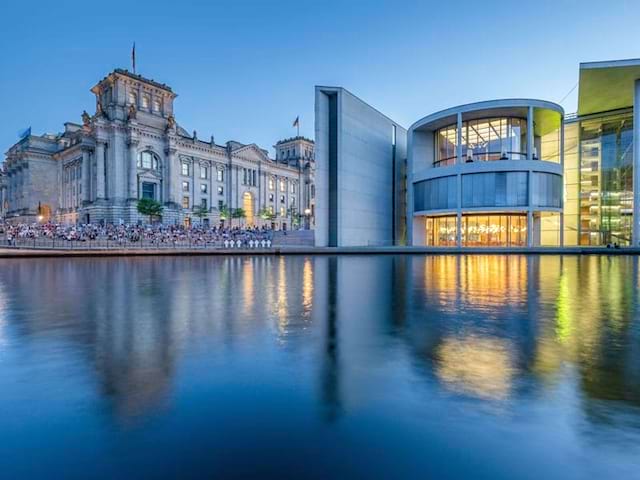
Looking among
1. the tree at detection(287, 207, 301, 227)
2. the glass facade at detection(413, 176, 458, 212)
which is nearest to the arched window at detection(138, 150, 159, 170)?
the tree at detection(287, 207, 301, 227)

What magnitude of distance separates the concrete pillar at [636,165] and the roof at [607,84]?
157cm

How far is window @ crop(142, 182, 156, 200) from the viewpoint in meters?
69.1

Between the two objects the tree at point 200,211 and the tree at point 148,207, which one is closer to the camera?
the tree at point 148,207

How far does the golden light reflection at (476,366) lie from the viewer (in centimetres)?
379

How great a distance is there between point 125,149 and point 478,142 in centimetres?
6128

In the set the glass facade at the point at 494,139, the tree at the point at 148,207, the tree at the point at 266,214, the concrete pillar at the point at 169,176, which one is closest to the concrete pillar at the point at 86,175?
the concrete pillar at the point at 169,176

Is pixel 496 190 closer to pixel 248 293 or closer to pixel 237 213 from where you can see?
pixel 248 293

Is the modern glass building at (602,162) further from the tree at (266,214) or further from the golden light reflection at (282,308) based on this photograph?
the tree at (266,214)

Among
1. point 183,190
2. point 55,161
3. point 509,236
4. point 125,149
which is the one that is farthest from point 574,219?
point 55,161

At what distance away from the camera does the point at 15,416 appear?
3244 millimetres

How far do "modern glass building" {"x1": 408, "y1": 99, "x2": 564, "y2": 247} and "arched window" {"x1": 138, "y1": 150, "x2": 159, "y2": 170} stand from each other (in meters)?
51.6

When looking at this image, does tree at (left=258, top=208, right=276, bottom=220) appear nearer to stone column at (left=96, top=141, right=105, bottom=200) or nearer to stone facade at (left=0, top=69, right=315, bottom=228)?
stone facade at (left=0, top=69, right=315, bottom=228)

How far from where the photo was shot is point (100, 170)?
2562 inches

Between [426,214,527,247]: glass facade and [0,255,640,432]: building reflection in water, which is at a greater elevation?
[426,214,527,247]: glass facade
